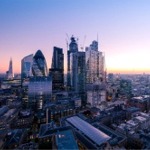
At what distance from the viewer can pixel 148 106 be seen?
3400 cm

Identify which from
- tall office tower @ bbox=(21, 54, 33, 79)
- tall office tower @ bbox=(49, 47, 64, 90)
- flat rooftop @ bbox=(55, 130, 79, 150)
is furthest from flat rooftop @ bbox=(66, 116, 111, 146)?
tall office tower @ bbox=(21, 54, 33, 79)

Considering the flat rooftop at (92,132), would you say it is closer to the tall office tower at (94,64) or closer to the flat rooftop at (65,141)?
the flat rooftop at (65,141)

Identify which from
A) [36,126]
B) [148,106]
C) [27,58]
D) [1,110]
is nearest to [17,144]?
[36,126]

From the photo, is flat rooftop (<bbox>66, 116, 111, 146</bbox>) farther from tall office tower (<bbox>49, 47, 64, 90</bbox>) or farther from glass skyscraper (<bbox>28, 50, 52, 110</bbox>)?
tall office tower (<bbox>49, 47, 64, 90</bbox>)

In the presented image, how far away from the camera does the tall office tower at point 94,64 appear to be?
2616 inches

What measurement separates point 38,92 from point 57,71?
22895 millimetres

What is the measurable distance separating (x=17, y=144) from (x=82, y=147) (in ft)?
21.7

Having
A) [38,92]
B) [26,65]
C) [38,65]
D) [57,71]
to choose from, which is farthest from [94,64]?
[38,92]

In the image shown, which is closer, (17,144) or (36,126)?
(17,144)

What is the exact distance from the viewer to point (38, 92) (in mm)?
39062

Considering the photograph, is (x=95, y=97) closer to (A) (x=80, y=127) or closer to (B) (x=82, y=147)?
(A) (x=80, y=127)

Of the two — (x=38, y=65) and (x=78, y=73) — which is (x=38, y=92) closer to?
(x=78, y=73)

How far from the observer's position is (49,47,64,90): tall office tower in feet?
198

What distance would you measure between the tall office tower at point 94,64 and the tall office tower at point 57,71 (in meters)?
10.3
